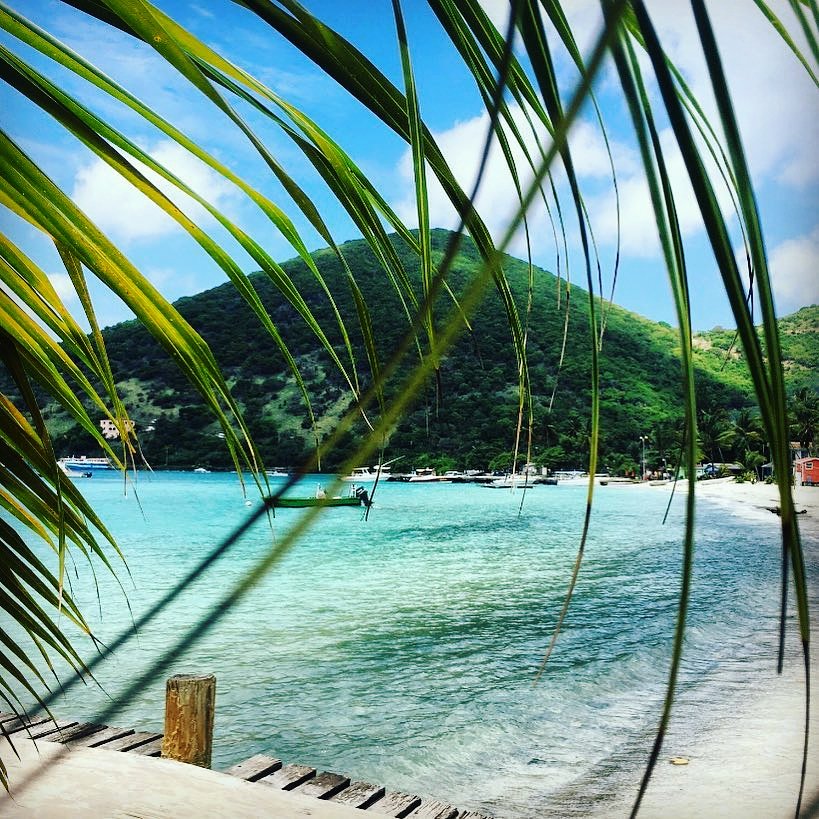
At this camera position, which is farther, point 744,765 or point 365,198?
point 744,765

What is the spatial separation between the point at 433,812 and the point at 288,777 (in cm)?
54

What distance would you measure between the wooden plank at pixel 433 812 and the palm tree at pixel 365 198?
249 cm

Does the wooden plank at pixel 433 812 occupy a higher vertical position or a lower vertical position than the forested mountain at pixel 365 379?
lower

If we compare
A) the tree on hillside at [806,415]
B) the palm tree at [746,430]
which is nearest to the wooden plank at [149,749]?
the tree on hillside at [806,415]

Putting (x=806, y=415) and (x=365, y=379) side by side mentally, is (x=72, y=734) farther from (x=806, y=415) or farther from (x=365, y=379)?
(x=806, y=415)

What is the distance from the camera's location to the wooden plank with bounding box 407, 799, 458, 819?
266 cm

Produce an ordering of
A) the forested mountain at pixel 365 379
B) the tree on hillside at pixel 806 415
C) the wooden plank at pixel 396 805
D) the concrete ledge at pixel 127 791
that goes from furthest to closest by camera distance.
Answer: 1. the tree on hillside at pixel 806 415
2. the forested mountain at pixel 365 379
3. the wooden plank at pixel 396 805
4. the concrete ledge at pixel 127 791

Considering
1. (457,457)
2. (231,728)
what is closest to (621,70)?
(231,728)

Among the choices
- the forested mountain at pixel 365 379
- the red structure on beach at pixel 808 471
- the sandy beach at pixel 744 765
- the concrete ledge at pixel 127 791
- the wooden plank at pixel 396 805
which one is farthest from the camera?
the red structure on beach at pixel 808 471

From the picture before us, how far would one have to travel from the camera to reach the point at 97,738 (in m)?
3.03

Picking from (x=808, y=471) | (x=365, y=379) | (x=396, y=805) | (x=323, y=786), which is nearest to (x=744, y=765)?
(x=396, y=805)

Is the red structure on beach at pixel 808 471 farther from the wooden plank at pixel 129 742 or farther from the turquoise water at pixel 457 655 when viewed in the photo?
the wooden plank at pixel 129 742

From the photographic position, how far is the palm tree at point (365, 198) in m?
0.14

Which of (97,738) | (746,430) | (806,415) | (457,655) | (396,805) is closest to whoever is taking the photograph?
(396,805)
